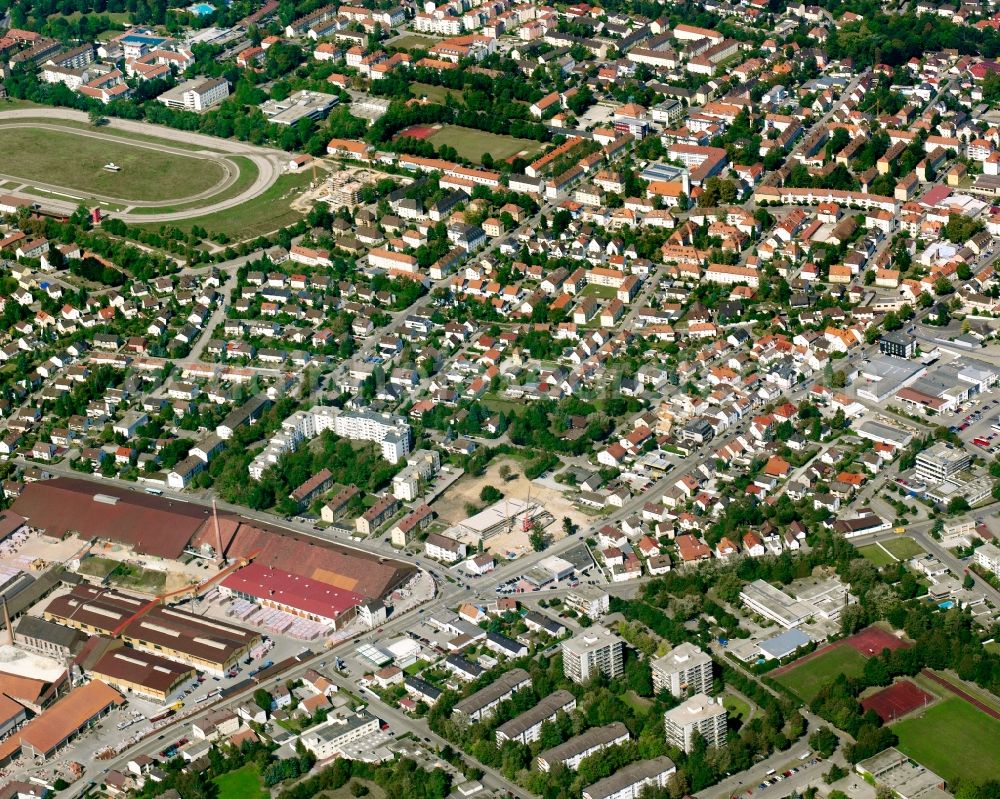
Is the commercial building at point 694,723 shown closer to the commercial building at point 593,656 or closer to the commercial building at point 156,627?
the commercial building at point 593,656

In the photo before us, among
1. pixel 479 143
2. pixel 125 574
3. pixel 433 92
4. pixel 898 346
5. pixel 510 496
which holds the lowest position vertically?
pixel 125 574

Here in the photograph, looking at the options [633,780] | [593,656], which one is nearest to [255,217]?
[593,656]

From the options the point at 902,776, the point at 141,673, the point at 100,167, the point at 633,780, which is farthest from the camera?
the point at 100,167

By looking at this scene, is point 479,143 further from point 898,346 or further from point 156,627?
point 156,627

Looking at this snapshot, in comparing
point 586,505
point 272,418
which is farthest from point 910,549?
point 272,418

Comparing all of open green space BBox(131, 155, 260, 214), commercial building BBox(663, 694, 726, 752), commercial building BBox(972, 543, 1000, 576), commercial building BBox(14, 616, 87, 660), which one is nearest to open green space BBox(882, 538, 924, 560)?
commercial building BBox(972, 543, 1000, 576)

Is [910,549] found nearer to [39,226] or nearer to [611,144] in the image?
[611,144]

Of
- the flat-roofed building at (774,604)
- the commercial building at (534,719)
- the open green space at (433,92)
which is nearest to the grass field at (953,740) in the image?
the flat-roofed building at (774,604)
